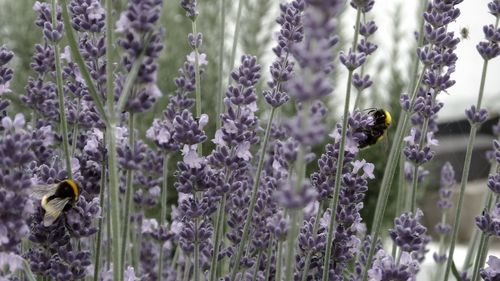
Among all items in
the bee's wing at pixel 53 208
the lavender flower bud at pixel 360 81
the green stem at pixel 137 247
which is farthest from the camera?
the green stem at pixel 137 247

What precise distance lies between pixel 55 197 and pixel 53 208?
0.01 meters

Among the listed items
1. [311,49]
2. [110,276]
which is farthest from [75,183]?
[311,49]

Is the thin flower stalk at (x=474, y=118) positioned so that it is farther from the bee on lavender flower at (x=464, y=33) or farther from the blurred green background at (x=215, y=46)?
the blurred green background at (x=215, y=46)

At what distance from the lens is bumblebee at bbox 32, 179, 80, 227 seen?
2.89ft

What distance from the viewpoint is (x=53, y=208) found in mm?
888

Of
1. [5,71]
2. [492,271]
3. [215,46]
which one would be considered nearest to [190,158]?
[5,71]

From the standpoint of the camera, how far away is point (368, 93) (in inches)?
158

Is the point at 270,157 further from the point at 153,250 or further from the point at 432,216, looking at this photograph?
the point at 432,216

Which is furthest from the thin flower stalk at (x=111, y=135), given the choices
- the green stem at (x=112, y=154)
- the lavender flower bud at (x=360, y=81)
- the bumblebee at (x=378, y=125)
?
the bumblebee at (x=378, y=125)

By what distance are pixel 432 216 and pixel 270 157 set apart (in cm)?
360

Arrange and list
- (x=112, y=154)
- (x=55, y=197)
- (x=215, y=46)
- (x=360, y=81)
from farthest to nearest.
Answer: (x=215, y=46), (x=360, y=81), (x=55, y=197), (x=112, y=154)

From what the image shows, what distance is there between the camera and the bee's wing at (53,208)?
2.89 ft

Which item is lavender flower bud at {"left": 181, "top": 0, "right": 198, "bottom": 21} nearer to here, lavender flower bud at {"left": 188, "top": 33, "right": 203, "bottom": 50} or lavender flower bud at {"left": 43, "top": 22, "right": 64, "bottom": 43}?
lavender flower bud at {"left": 188, "top": 33, "right": 203, "bottom": 50}

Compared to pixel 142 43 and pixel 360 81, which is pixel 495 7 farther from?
pixel 142 43
